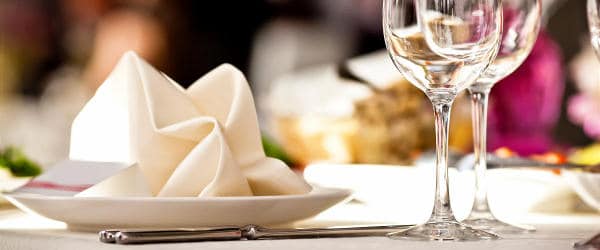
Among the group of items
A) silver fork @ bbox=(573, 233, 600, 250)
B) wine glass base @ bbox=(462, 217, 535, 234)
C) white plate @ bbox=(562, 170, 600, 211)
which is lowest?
silver fork @ bbox=(573, 233, 600, 250)

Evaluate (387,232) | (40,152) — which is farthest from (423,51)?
(40,152)

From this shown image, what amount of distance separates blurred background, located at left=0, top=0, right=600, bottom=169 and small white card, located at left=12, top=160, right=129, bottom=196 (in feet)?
6.92

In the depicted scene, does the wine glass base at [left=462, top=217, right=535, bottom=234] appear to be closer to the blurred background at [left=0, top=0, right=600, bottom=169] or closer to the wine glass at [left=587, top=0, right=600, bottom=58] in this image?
the wine glass at [left=587, top=0, right=600, bottom=58]

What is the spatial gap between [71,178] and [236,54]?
2.48 metres

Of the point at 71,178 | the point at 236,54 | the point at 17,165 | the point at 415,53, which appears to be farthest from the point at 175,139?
the point at 236,54

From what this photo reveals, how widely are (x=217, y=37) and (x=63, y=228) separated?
2.49 meters

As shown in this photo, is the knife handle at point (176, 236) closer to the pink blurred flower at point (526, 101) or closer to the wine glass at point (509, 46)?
the wine glass at point (509, 46)

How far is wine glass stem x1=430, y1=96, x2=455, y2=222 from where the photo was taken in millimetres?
760

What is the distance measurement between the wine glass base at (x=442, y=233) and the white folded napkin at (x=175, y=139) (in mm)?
122

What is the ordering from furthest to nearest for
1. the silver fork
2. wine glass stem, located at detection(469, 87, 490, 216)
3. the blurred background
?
the blurred background → wine glass stem, located at detection(469, 87, 490, 216) → the silver fork

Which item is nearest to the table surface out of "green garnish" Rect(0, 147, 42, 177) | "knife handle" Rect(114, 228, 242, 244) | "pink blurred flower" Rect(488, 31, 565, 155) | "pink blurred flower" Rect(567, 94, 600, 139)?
"knife handle" Rect(114, 228, 242, 244)

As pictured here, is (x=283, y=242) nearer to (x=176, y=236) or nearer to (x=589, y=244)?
(x=176, y=236)

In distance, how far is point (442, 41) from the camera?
2.50ft

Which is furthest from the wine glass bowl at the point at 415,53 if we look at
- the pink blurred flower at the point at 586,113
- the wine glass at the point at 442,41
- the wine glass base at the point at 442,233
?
the pink blurred flower at the point at 586,113
